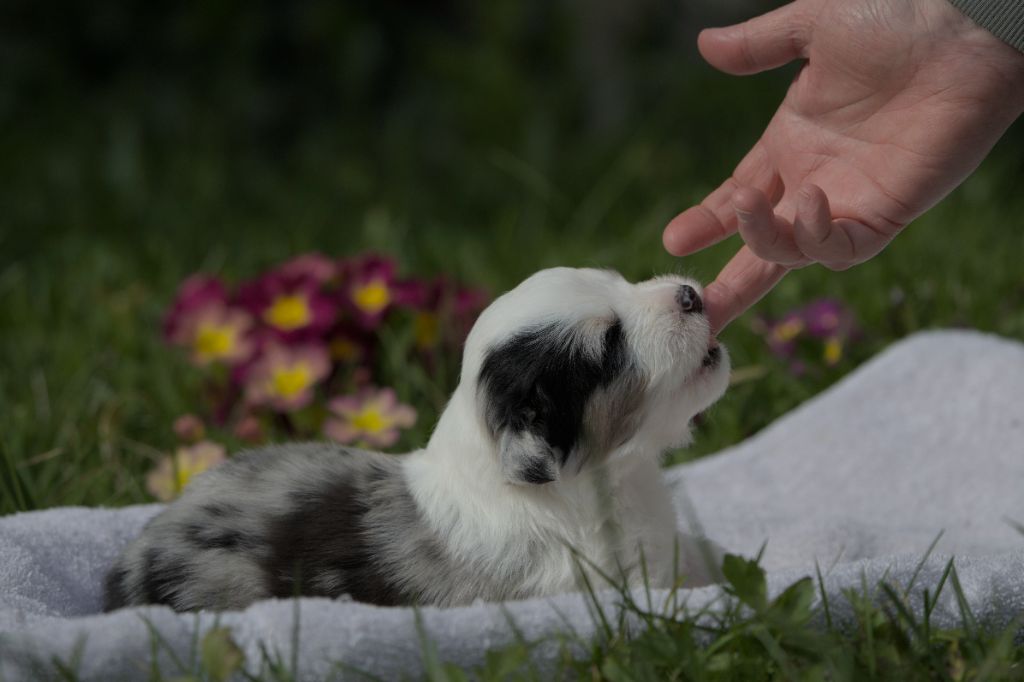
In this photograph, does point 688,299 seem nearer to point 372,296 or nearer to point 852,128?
point 852,128

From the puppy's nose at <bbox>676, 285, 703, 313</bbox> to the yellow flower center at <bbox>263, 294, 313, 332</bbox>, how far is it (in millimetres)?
1781

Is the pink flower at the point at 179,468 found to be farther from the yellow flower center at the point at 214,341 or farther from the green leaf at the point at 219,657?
the green leaf at the point at 219,657

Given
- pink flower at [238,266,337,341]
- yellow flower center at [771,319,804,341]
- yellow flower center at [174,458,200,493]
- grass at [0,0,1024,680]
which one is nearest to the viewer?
grass at [0,0,1024,680]

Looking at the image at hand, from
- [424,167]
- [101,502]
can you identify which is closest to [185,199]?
[424,167]

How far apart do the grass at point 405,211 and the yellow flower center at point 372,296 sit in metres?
0.24

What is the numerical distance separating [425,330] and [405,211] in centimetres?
233

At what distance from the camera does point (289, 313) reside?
4.21 metres

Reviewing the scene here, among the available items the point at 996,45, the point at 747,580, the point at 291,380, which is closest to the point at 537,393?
the point at 747,580

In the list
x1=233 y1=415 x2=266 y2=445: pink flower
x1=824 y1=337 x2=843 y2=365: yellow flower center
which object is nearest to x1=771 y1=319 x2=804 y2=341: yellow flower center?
x1=824 y1=337 x2=843 y2=365: yellow flower center

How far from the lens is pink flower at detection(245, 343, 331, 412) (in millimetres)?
4031

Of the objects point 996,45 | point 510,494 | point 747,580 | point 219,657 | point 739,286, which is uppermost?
point 996,45

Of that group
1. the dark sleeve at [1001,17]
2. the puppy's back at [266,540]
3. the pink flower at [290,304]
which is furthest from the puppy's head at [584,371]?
the pink flower at [290,304]

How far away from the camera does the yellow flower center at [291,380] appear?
404 cm

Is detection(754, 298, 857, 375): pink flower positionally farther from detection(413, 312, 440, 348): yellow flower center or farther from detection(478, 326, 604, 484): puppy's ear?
detection(478, 326, 604, 484): puppy's ear
